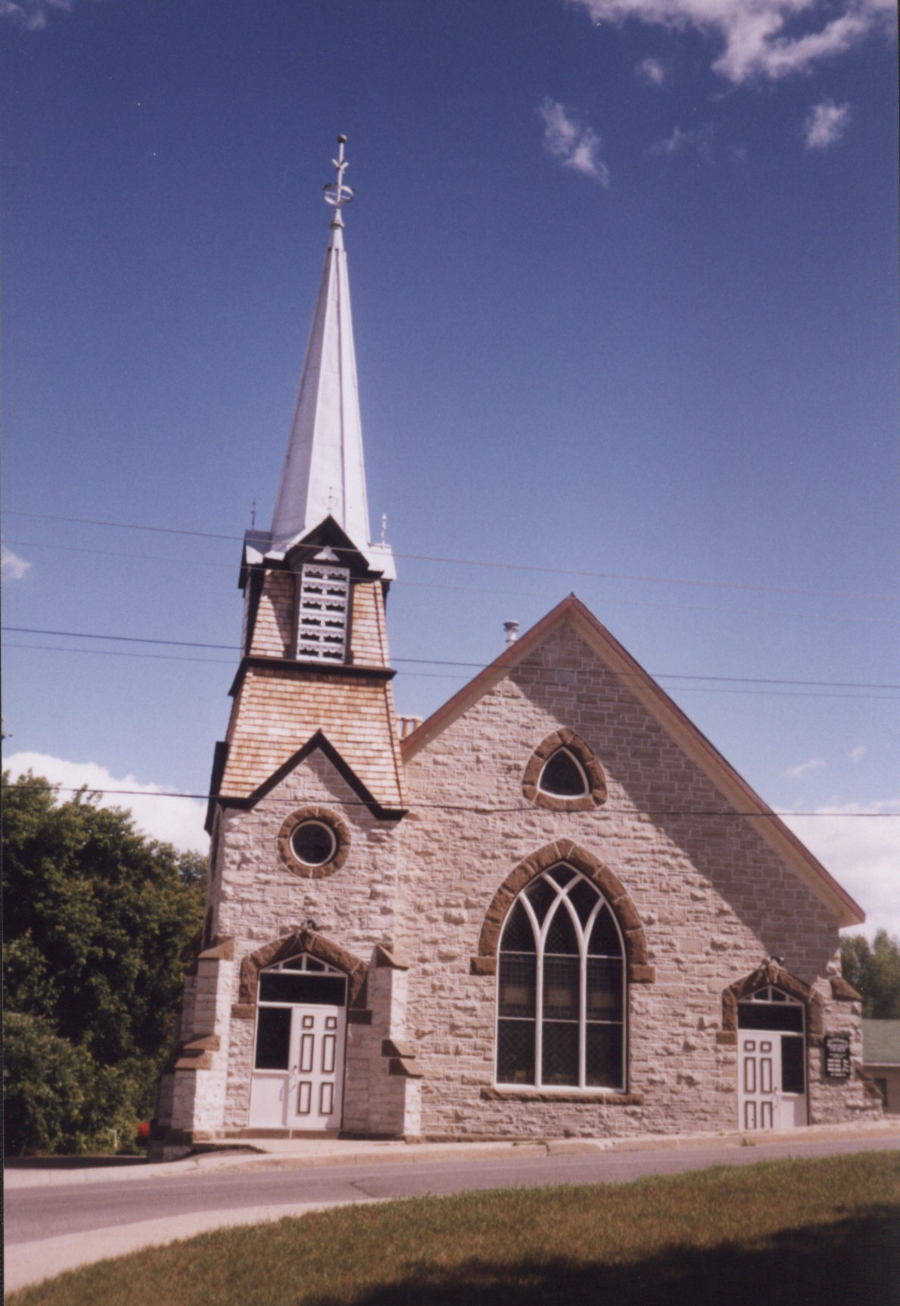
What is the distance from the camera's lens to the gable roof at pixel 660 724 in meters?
20.1

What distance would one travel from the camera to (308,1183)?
520 inches

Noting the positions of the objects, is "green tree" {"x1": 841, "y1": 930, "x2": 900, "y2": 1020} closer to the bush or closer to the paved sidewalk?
the paved sidewalk

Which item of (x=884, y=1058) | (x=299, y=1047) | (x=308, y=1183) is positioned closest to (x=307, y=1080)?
(x=299, y=1047)

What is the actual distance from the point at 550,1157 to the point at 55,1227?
6779 mm

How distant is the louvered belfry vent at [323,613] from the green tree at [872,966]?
33.0 ft

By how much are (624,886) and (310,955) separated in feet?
17.0

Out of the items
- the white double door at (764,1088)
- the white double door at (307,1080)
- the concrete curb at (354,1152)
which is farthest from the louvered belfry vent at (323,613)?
the white double door at (764,1088)

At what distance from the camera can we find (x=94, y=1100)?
32.5 metres

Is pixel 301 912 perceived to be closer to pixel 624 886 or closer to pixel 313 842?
pixel 313 842

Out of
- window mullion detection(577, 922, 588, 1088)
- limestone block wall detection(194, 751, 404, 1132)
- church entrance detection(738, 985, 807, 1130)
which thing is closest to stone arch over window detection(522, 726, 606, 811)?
window mullion detection(577, 922, 588, 1088)

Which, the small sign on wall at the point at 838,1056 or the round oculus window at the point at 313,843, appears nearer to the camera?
the round oculus window at the point at 313,843

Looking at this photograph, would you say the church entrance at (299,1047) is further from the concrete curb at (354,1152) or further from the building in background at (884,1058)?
the building in background at (884,1058)

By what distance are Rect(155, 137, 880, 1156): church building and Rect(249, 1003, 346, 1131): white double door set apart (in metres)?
0.03

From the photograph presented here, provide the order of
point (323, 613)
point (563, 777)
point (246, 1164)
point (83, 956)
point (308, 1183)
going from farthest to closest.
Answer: point (83, 956), point (323, 613), point (563, 777), point (246, 1164), point (308, 1183)
